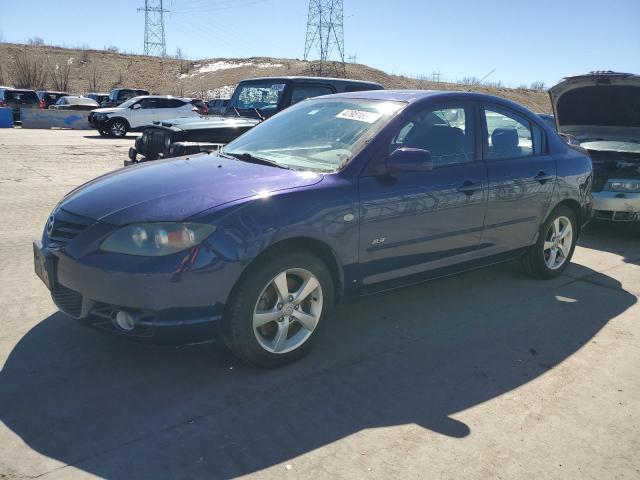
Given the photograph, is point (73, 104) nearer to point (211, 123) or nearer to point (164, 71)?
point (211, 123)

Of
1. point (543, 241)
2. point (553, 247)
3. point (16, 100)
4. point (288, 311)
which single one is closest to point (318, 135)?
point (288, 311)

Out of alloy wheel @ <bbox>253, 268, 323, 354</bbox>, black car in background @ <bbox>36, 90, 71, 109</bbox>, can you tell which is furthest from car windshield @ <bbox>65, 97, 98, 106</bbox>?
alloy wheel @ <bbox>253, 268, 323, 354</bbox>

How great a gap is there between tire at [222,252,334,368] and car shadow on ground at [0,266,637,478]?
0.16 meters

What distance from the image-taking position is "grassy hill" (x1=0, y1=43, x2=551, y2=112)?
5831 centimetres

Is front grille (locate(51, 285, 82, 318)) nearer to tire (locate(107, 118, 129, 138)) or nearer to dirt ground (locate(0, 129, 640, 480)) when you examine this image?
dirt ground (locate(0, 129, 640, 480))

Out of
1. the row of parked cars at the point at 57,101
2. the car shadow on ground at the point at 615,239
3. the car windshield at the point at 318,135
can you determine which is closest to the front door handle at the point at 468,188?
the car windshield at the point at 318,135

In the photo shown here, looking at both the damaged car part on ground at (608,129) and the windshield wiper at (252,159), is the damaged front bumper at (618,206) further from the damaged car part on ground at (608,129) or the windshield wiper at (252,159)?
the windshield wiper at (252,159)

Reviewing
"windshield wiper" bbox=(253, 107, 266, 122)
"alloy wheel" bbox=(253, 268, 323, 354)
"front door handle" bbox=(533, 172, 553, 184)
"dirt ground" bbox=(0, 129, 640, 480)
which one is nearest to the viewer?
"dirt ground" bbox=(0, 129, 640, 480)

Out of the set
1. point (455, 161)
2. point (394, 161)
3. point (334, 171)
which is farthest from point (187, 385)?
point (455, 161)

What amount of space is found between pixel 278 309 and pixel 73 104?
2864cm

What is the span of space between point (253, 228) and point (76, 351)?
1.45 m

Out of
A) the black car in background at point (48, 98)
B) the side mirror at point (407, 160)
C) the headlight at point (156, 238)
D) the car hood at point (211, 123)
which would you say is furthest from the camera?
the black car in background at point (48, 98)

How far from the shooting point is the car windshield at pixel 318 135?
13.1 feet

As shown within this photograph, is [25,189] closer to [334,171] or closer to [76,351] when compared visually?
[76,351]
